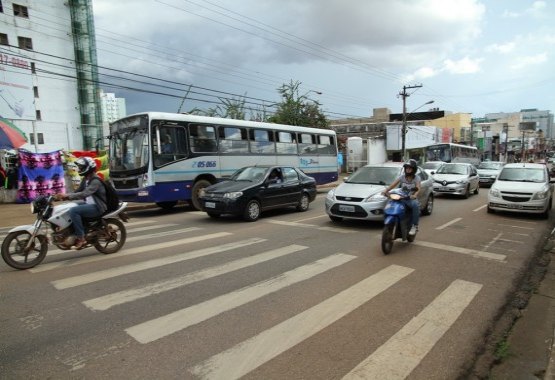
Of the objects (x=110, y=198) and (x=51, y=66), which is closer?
(x=110, y=198)

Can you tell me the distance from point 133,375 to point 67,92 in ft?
174

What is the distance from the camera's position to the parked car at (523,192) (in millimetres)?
11148

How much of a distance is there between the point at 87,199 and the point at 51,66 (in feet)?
166

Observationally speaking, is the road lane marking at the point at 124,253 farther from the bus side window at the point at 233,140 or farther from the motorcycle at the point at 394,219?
the bus side window at the point at 233,140

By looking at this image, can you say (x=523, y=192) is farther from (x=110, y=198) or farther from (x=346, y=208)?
(x=110, y=198)

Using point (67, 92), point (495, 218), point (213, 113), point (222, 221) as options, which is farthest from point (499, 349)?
point (67, 92)

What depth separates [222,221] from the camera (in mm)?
10766

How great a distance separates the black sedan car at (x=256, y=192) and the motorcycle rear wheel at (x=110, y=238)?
334 centimetres

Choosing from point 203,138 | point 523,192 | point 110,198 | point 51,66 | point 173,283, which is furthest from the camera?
point 51,66

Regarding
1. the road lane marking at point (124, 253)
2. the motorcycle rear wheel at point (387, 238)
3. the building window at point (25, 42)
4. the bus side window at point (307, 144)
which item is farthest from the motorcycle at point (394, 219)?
the building window at point (25, 42)

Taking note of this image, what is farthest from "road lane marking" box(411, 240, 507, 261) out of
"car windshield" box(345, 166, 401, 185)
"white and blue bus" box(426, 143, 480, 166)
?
"white and blue bus" box(426, 143, 480, 166)

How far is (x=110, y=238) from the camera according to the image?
7.06m

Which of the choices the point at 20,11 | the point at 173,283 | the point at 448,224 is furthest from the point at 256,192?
the point at 20,11

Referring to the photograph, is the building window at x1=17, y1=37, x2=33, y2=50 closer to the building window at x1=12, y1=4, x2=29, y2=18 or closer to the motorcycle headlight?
the building window at x1=12, y1=4, x2=29, y2=18
